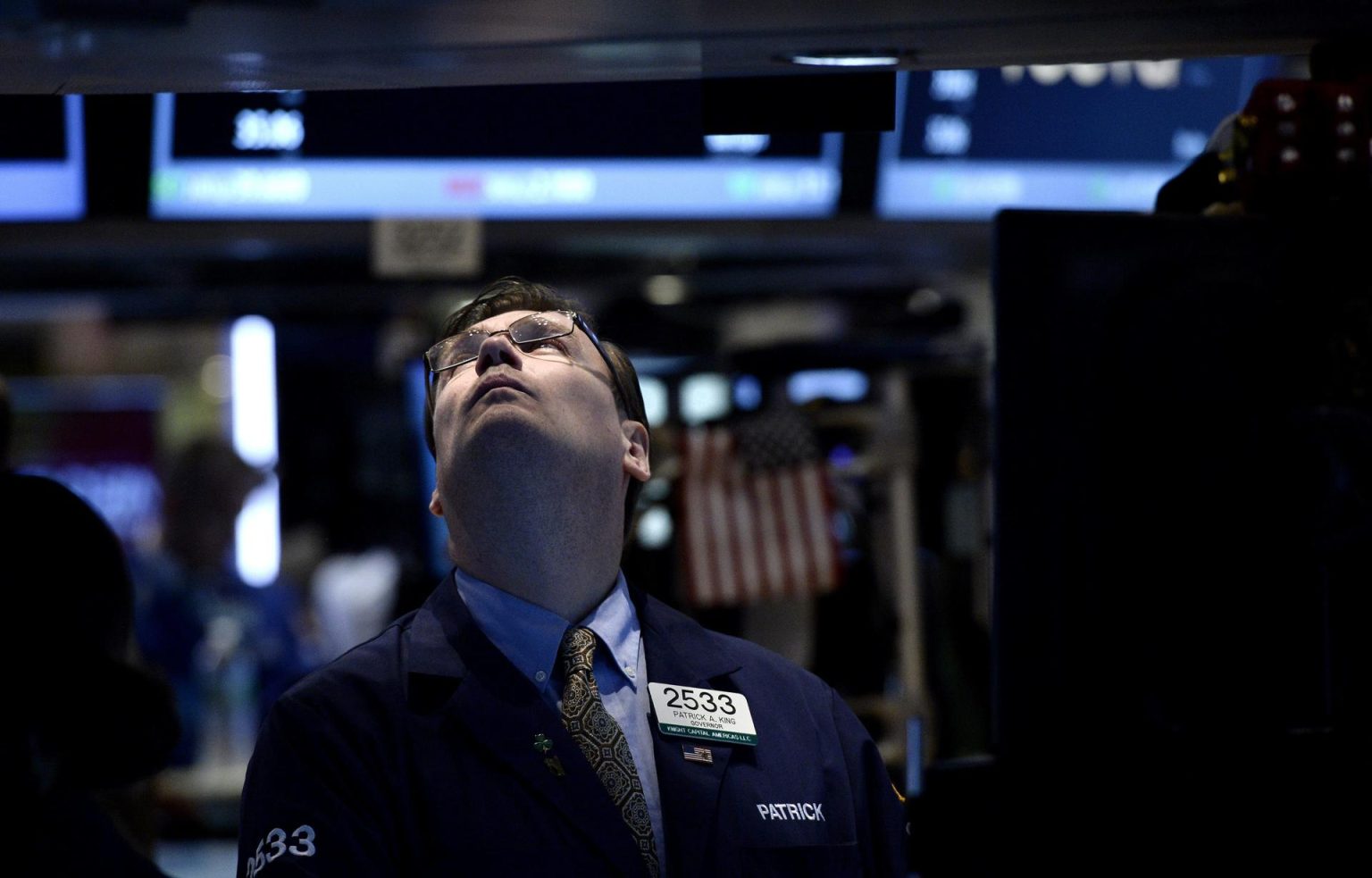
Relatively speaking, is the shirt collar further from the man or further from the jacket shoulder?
the jacket shoulder

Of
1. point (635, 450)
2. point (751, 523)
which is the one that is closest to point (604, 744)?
point (635, 450)

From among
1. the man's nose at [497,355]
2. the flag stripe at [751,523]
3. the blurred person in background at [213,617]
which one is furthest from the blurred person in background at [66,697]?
the blurred person in background at [213,617]

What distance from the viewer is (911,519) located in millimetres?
3977

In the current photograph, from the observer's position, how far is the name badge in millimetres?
1784

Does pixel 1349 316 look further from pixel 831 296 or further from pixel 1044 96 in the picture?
pixel 831 296

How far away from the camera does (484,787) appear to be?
1.65m

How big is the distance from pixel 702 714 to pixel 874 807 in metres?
0.28

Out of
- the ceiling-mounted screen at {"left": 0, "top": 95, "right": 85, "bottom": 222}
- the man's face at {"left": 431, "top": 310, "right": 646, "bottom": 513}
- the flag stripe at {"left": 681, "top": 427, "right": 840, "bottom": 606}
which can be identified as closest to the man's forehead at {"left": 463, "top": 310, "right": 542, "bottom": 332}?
the man's face at {"left": 431, "top": 310, "right": 646, "bottom": 513}

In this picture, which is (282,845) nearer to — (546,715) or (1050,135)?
(546,715)

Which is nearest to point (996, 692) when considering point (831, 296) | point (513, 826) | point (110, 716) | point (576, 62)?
point (513, 826)

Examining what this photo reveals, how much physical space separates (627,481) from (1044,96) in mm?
1986

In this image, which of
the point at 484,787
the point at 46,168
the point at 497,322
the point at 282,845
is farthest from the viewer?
the point at 46,168

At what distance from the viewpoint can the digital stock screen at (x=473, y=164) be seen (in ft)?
7.08

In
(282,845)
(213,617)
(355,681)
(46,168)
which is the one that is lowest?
(213,617)
